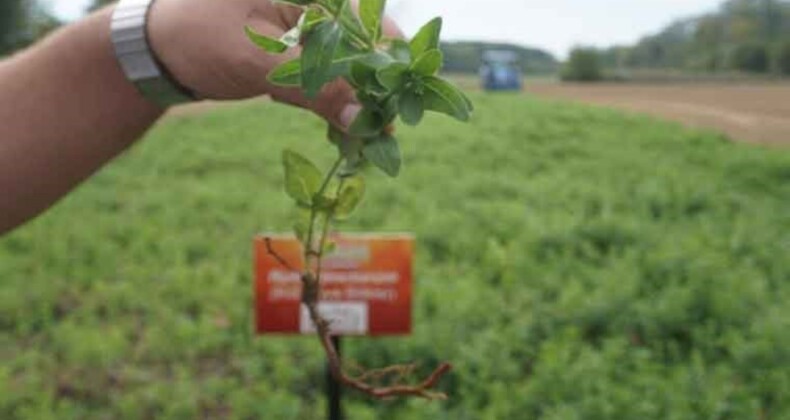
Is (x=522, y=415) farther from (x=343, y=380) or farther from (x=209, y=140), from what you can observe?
(x=209, y=140)

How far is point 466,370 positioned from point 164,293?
4.06ft

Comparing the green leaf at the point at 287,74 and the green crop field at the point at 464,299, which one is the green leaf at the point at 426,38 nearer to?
the green leaf at the point at 287,74

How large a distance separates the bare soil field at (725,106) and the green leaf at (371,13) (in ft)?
29.4

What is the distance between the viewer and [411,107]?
0.43m

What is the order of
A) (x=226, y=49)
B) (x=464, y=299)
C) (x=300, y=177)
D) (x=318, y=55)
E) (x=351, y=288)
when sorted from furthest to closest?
(x=464, y=299), (x=351, y=288), (x=226, y=49), (x=300, y=177), (x=318, y=55)

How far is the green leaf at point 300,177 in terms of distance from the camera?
1.88 feet

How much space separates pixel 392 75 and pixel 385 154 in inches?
2.6

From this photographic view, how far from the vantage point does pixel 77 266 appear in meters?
3.59

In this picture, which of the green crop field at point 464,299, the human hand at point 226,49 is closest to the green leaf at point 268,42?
the human hand at point 226,49

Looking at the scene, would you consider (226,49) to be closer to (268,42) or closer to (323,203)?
(323,203)

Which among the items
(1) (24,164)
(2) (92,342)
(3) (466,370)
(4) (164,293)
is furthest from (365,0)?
(4) (164,293)

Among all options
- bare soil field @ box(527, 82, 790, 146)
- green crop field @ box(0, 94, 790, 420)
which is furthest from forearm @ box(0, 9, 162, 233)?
bare soil field @ box(527, 82, 790, 146)

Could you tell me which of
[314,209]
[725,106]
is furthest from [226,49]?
[725,106]

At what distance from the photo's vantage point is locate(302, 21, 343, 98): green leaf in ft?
1.32
